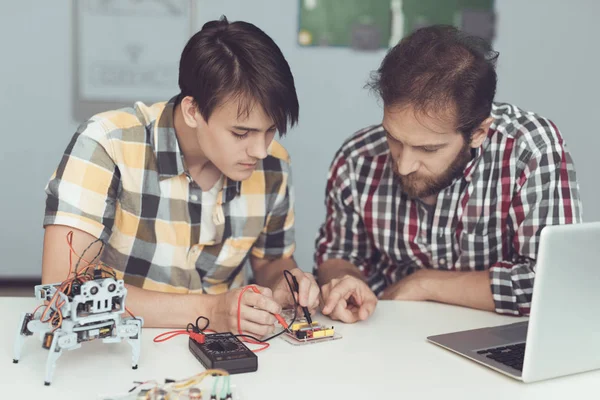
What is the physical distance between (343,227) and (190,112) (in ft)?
1.86

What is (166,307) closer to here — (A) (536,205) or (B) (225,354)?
(B) (225,354)

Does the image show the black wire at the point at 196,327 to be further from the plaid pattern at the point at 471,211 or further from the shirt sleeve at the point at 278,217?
the plaid pattern at the point at 471,211

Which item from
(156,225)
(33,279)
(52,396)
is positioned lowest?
(33,279)

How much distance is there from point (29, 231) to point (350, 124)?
1.73 meters

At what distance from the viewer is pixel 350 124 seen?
341cm

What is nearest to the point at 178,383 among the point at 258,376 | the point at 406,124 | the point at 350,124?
the point at 258,376

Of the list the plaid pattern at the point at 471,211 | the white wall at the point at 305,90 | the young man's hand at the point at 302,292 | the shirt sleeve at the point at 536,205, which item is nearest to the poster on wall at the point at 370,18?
the white wall at the point at 305,90

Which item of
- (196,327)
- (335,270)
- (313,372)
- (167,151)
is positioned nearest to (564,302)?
(313,372)

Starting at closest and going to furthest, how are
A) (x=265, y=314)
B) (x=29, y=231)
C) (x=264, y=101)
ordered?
(x=265, y=314)
(x=264, y=101)
(x=29, y=231)

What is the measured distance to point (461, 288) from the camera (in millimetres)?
1503

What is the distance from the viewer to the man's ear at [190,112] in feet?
4.72

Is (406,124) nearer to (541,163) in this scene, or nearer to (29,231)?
(541,163)

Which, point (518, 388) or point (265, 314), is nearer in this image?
point (518, 388)

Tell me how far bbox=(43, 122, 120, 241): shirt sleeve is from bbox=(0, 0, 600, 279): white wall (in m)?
1.84
